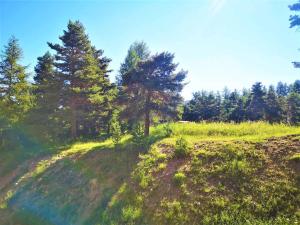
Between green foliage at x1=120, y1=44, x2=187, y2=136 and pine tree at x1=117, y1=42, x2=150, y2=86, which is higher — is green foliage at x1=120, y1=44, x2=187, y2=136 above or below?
below

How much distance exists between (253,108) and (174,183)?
42.9m

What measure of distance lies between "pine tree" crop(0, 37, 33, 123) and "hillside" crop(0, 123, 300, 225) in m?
10.1

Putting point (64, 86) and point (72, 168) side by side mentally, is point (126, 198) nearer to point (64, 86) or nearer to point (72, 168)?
point (72, 168)

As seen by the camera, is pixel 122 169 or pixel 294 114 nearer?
pixel 122 169

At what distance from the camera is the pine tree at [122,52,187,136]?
56.5 feet

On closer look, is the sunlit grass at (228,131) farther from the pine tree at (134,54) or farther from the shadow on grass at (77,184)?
the pine tree at (134,54)

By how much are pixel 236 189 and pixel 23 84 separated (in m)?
22.4

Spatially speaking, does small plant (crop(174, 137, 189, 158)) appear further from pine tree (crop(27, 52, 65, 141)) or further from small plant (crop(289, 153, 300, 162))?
pine tree (crop(27, 52, 65, 141))

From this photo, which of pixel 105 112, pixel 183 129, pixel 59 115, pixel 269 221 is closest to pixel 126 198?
pixel 269 221

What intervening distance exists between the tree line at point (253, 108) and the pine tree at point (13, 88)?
115ft

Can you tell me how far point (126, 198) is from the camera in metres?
11.1

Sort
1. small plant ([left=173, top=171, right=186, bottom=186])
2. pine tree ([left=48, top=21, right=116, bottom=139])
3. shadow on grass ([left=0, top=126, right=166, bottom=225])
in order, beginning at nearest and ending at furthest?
small plant ([left=173, top=171, right=186, bottom=186]) → shadow on grass ([left=0, top=126, right=166, bottom=225]) → pine tree ([left=48, top=21, right=116, bottom=139])

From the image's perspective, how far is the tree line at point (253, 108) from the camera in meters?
47.9

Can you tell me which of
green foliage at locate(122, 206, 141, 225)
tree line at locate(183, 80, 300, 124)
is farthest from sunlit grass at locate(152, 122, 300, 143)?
tree line at locate(183, 80, 300, 124)
